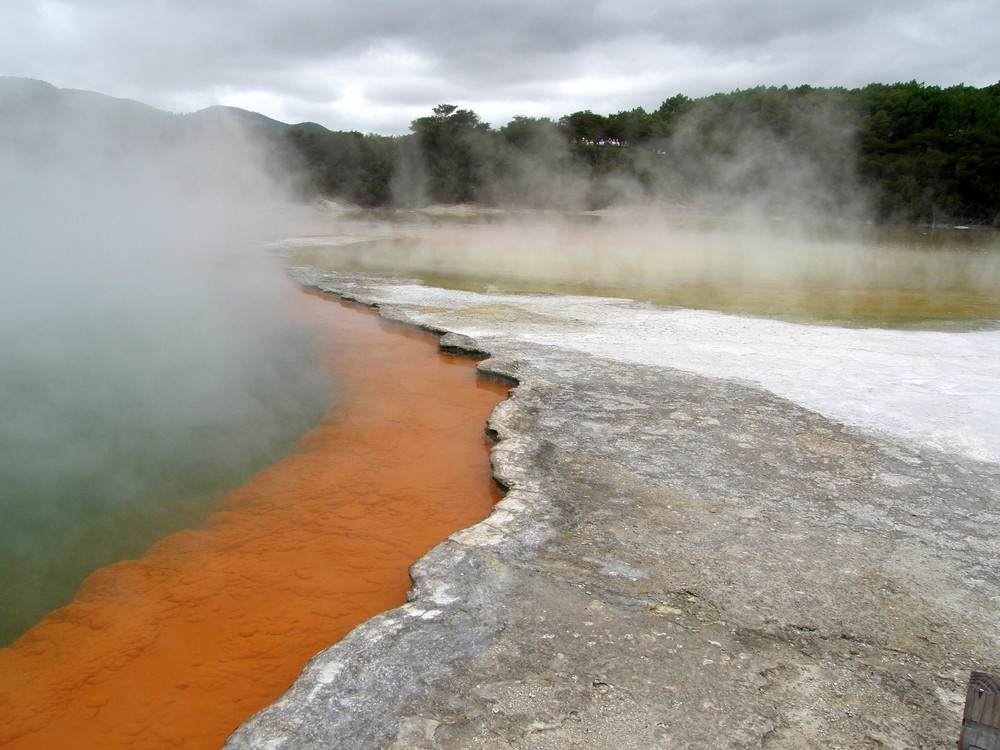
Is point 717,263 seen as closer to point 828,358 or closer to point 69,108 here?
point 828,358

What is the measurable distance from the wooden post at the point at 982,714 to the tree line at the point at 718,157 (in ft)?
66.1

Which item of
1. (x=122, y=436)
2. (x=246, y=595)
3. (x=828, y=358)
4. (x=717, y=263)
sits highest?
(x=717, y=263)

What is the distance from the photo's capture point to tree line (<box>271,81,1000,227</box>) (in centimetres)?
1827

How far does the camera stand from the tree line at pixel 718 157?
59.9 feet

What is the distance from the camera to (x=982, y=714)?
94 centimetres

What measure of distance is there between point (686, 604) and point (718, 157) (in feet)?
73.1

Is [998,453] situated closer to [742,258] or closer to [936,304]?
[936,304]

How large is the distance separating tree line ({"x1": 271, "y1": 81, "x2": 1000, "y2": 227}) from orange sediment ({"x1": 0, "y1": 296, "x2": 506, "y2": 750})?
62.2 ft

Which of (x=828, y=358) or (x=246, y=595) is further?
(x=828, y=358)

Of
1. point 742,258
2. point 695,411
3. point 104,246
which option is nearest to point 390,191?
point 104,246

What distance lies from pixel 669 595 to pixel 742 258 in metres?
9.41

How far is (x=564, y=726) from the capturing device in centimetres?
135

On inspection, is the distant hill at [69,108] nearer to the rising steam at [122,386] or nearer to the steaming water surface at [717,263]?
the rising steam at [122,386]

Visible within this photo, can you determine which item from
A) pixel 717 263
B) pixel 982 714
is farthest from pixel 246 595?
pixel 717 263
